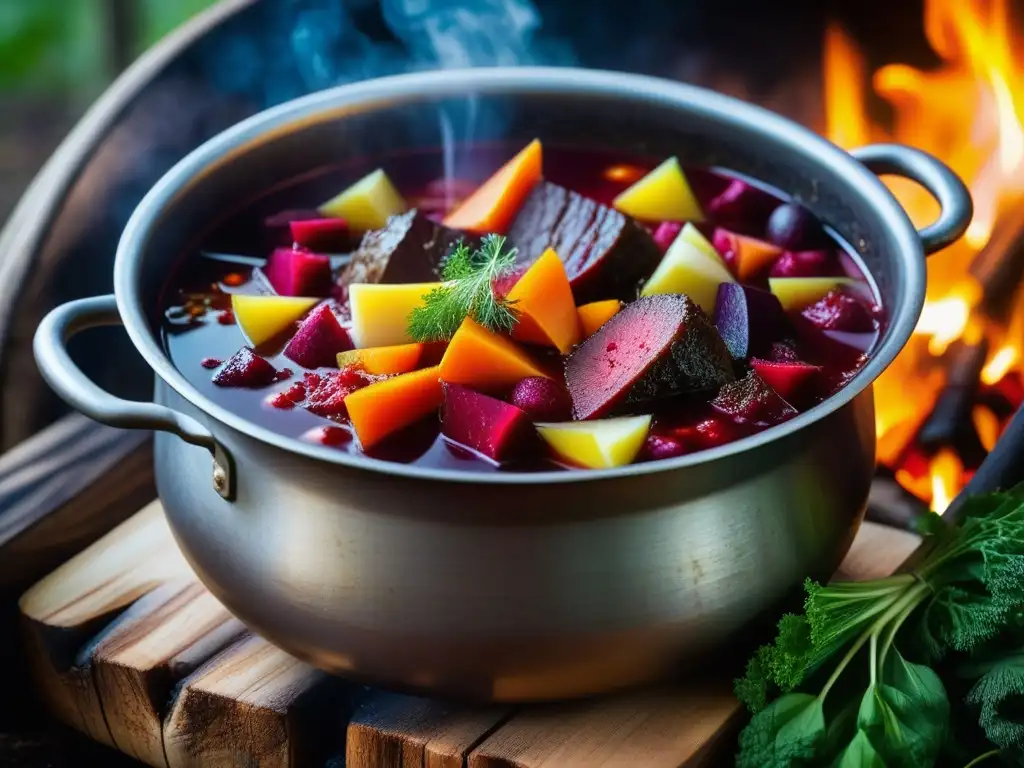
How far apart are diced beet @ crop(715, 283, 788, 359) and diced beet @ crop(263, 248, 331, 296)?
29.1 inches

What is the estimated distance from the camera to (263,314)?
2238 mm

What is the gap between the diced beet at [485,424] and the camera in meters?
1.85

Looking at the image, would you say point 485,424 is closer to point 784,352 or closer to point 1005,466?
point 784,352

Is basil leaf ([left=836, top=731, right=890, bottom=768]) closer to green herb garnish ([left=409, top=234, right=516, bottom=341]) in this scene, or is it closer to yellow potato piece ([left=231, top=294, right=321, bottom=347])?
green herb garnish ([left=409, top=234, right=516, bottom=341])

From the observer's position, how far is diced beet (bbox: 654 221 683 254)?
2.48 metres

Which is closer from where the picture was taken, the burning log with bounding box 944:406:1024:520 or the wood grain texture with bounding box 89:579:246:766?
the wood grain texture with bounding box 89:579:246:766

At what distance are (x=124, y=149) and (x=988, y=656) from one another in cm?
215

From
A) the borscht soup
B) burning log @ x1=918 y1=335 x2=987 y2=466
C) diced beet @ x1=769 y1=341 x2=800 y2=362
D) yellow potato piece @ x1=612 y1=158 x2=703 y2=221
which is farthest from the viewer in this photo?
burning log @ x1=918 y1=335 x2=987 y2=466

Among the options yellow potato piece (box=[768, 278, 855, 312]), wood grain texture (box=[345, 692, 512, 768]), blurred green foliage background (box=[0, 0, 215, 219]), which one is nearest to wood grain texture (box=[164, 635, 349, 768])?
wood grain texture (box=[345, 692, 512, 768])

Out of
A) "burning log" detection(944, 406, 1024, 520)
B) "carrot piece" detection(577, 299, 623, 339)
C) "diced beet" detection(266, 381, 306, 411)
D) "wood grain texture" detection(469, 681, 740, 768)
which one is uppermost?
"carrot piece" detection(577, 299, 623, 339)

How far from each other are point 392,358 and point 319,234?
562mm

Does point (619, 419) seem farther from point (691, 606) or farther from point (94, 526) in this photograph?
point (94, 526)

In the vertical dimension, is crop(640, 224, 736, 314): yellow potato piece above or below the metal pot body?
above

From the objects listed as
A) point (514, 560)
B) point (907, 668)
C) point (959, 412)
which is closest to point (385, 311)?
point (514, 560)
